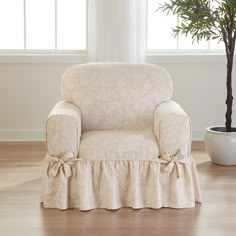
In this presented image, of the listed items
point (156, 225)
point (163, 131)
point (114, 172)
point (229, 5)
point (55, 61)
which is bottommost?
point (156, 225)

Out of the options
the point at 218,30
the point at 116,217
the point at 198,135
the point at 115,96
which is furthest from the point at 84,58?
the point at 116,217

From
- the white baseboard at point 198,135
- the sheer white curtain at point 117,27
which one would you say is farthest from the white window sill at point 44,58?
the white baseboard at point 198,135

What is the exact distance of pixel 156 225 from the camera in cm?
384

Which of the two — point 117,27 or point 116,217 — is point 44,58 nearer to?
point 117,27

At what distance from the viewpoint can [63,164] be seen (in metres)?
4.11

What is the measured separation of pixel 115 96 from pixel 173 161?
2.38ft

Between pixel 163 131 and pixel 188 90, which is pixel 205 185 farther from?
pixel 188 90

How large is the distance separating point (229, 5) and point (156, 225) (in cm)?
207

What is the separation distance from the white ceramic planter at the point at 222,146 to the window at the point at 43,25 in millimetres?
1775

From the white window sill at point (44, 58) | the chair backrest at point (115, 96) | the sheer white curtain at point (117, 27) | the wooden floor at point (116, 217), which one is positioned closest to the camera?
the wooden floor at point (116, 217)

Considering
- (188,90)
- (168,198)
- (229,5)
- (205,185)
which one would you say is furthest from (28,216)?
(188,90)

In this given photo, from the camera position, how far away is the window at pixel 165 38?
638cm

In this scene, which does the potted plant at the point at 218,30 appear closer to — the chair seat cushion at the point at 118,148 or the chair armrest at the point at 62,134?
the chair seat cushion at the point at 118,148

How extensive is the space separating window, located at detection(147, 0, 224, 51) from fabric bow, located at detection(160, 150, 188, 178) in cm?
239
